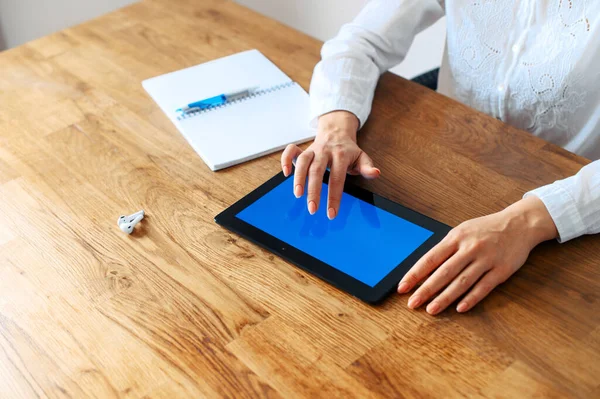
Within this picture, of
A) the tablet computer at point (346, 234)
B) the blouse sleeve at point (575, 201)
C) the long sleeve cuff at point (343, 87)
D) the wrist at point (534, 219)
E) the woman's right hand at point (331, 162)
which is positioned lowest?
the tablet computer at point (346, 234)

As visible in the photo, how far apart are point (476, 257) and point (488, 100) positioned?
609mm

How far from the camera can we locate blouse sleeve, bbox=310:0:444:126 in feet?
4.15

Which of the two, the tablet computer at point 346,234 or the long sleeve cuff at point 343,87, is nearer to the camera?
the tablet computer at point 346,234

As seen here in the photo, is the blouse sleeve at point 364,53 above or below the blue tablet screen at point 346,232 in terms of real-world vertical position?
above

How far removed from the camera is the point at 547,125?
1.37 meters

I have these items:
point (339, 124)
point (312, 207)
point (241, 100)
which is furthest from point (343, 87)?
point (312, 207)

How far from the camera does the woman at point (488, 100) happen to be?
3.06 feet

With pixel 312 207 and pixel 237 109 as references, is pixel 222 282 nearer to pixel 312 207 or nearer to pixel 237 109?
pixel 312 207

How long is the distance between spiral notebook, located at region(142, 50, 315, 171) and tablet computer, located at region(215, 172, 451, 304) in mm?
142

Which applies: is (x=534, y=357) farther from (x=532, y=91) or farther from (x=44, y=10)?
(x=44, y=10)

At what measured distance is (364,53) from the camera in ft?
4.47

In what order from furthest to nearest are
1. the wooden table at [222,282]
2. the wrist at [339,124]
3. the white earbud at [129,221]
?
1. the wrist at [339,124]
2. the white earbud at [129,221]
3. the wooden table at [222,282]

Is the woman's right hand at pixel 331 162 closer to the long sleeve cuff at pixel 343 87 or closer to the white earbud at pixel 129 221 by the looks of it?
the long sleeve cuff at pixel 343 87

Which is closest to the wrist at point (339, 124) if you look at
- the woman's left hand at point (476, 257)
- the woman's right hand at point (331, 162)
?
the woman's right hand at point (331, 162)
